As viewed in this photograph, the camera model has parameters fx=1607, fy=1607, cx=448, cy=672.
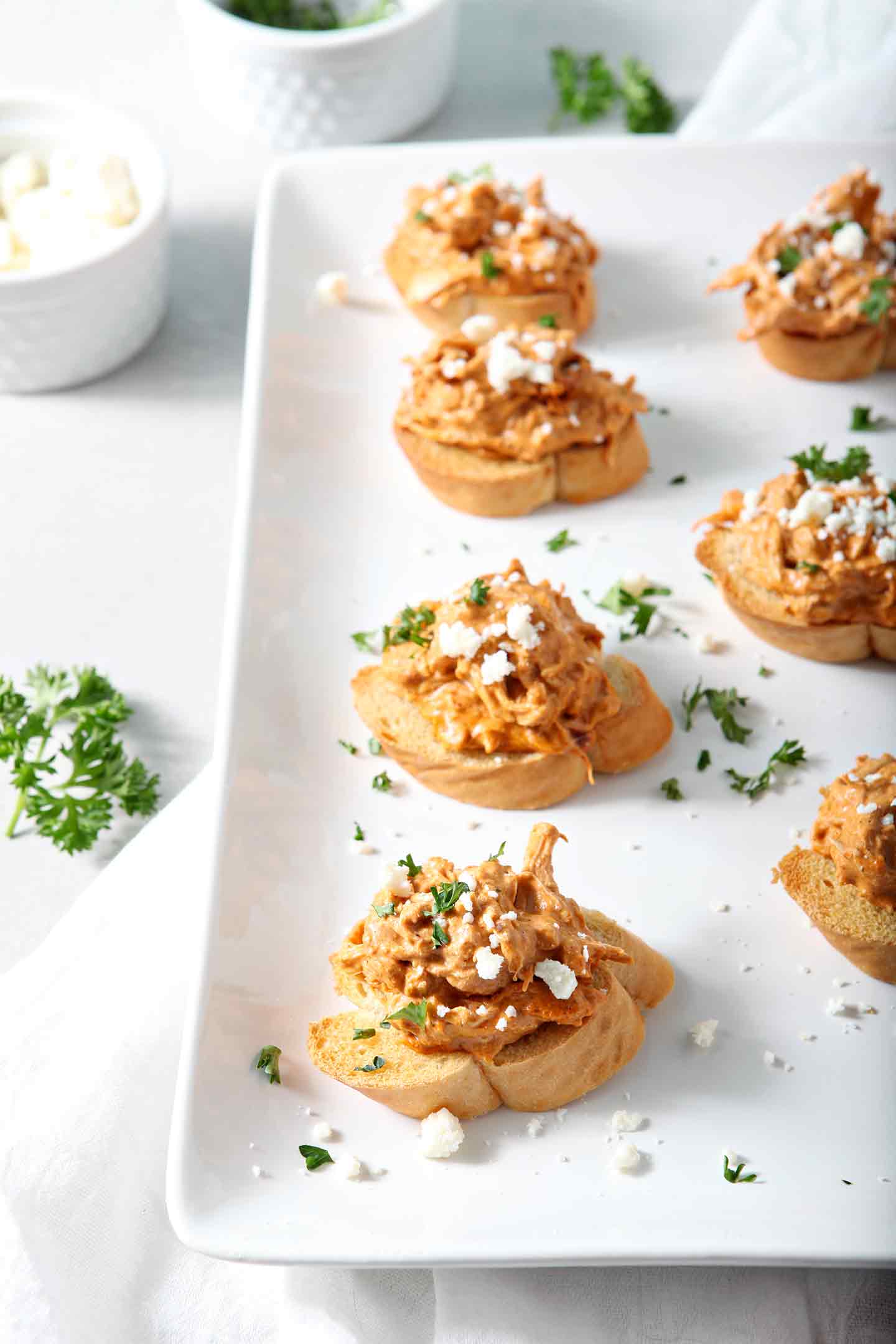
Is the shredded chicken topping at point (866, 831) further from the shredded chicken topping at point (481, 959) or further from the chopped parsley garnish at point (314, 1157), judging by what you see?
the chopped parsley garnish at point (314, 1157)

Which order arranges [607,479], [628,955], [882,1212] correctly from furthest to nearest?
[607,479]
[628,955]
[882,1212]

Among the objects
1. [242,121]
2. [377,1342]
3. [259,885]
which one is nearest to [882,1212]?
[377,1342]

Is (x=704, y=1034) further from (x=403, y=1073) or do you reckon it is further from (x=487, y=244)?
(x=487, y=244)

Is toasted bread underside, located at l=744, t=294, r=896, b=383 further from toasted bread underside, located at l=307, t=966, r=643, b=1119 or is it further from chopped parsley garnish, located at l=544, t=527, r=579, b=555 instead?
toasted bread underside, located at l=307, t=966, r=643, b=1119

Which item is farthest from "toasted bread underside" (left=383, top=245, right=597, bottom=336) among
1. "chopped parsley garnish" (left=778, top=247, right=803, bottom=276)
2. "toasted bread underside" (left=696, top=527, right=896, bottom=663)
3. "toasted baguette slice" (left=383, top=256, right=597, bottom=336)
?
"toasted bread underside" (left=696, top=527, right=896, bottom=663)

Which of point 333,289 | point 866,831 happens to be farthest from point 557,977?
point 333,289

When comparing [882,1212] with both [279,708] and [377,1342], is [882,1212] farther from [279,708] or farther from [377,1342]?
[279,708]

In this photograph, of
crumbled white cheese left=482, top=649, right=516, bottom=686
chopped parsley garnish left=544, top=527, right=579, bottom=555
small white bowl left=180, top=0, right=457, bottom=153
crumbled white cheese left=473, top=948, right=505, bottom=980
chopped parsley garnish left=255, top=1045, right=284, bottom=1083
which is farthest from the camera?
small white bowl left=180, top=0, right=457, bottom=153
